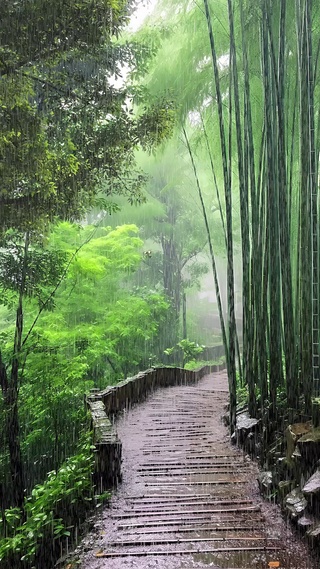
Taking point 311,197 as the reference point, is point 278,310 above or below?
below

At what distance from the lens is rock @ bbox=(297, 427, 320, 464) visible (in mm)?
3012

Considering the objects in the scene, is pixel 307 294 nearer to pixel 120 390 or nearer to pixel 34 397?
pixel 34 397

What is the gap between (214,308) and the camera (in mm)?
33125

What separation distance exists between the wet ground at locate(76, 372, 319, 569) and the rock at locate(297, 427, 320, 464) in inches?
16.0

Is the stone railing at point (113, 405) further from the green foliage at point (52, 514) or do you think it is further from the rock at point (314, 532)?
the rock at point (314, 532)

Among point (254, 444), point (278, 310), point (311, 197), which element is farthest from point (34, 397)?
point (311, 197)

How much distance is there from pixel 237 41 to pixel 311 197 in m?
2.96

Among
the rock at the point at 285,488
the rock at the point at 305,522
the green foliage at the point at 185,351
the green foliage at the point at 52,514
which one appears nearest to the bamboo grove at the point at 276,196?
the rock at the point at 285,488

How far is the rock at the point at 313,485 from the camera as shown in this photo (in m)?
2.68

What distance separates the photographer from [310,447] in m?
3.05

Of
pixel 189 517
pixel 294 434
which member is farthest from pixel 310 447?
pixel 189 517

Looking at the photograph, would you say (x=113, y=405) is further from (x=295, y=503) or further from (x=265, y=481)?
(x=295, y=503)

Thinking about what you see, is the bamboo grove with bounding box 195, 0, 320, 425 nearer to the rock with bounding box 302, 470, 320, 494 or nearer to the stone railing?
the rock with bounding box 302, 470, 320, 494

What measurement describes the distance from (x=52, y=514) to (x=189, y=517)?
0.84 m
